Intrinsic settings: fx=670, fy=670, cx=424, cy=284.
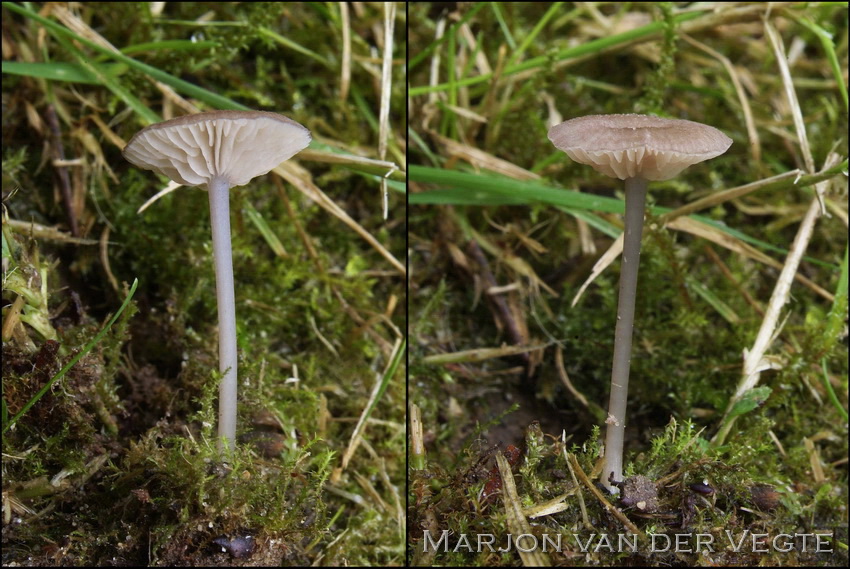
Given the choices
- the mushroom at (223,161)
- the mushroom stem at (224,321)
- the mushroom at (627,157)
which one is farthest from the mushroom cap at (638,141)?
the mushroom stem at (224,321)

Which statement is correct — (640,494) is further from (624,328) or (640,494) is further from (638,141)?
(638,141)

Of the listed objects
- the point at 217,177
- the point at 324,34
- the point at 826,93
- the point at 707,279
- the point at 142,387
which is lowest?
the point at 142,387

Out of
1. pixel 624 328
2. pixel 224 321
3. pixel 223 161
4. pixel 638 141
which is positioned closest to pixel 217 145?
pixel 223 161

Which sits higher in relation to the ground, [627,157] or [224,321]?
[627,157]

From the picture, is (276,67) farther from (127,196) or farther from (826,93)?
(826,93)

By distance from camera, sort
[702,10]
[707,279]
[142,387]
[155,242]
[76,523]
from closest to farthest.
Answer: [76,523]
[142,387]
[155,242]
[707,279]
[702,10]

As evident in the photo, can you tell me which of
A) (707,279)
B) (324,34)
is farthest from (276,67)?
(707,279)

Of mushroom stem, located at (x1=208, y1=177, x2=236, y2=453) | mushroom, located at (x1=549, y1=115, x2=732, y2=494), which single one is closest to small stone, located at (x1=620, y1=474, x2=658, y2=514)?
mushroom, located at (x1=549, y1=115, x2=732, y2=494)
